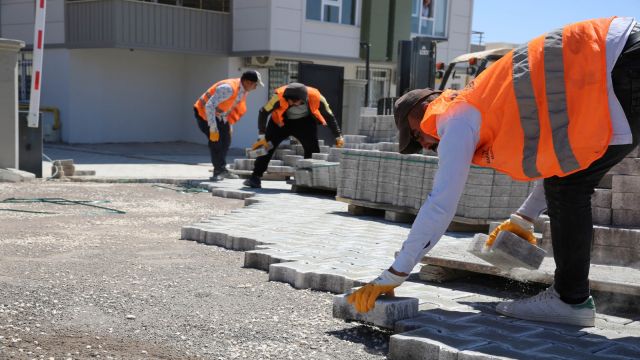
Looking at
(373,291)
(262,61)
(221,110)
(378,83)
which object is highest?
(262,61)

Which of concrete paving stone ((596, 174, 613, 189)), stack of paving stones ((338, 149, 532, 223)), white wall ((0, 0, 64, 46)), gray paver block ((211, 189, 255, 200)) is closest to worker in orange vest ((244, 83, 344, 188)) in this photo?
gray paver block ((211, 189, 255, 200))

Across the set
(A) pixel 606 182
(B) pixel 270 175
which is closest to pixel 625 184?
(A) pixel 606 182

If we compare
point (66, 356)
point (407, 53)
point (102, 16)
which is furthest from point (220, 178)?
point (102, 16)

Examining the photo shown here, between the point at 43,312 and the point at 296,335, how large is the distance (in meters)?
1.55

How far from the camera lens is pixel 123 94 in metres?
24.1

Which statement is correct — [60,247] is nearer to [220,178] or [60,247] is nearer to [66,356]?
[66,356]

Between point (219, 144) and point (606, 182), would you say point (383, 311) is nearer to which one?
point (606, 182)

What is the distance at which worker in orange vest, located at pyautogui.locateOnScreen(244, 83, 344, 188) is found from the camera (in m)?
11.0

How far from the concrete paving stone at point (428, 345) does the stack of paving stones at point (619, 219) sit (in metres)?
1.53

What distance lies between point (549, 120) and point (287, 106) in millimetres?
7577

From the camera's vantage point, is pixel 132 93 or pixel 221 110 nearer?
pixel 221 110

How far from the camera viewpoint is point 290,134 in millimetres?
11609

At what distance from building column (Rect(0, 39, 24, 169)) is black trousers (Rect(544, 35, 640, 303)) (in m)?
9.81

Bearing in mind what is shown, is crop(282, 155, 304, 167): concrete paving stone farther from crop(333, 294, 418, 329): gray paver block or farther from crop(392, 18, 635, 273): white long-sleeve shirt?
crop(392, 18, 635, 273): white long-sleeve shirt
